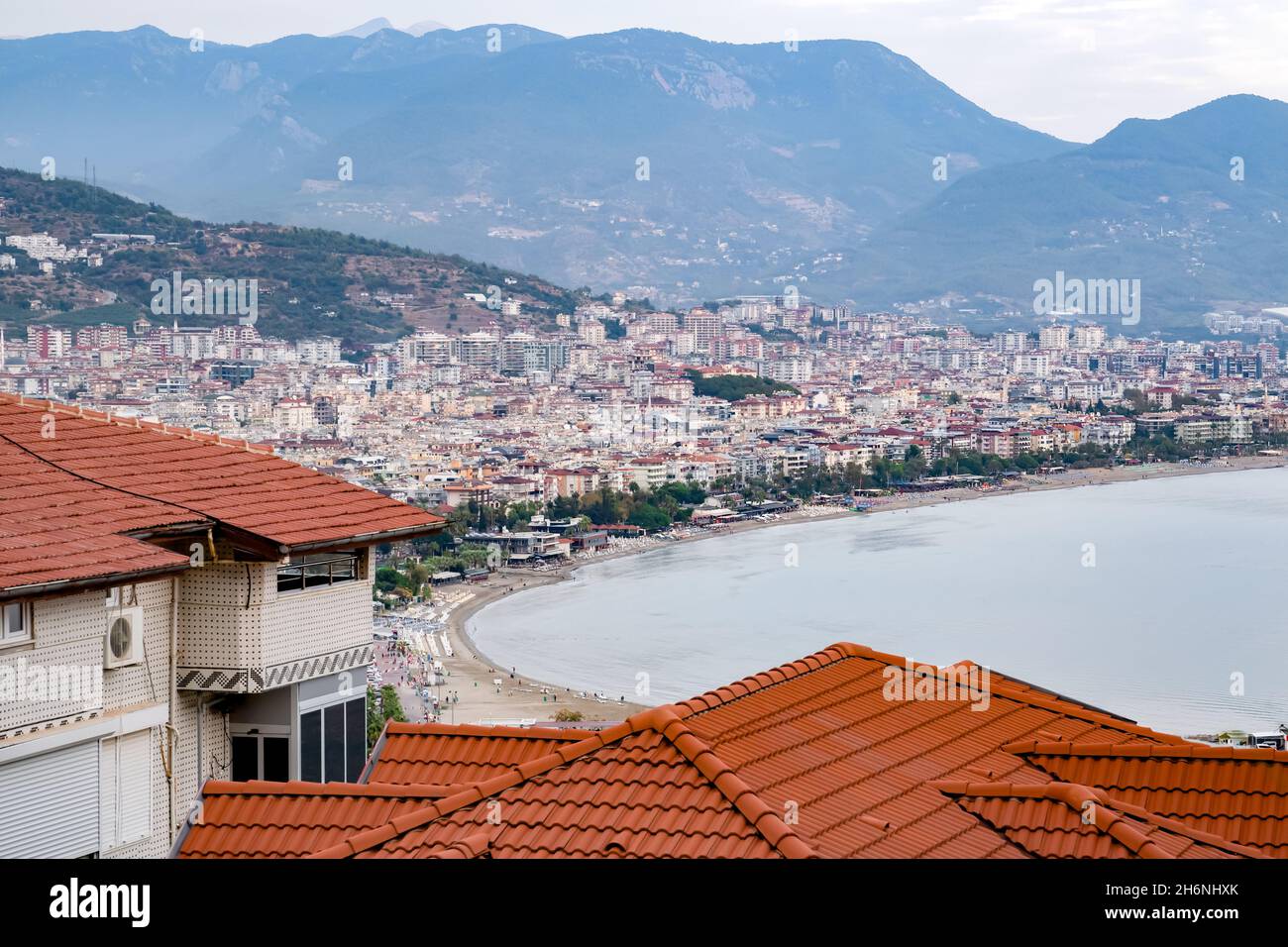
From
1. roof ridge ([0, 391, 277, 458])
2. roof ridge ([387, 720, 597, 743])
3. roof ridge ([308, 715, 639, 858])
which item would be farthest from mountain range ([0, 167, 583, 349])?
roof ridge ([308, 715, 639, 858])

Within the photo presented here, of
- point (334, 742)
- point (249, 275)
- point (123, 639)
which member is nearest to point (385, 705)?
point (334, 742)

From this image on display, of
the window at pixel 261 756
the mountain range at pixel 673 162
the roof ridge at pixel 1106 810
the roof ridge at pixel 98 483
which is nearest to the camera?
the roof ridge at pixel 1106 810

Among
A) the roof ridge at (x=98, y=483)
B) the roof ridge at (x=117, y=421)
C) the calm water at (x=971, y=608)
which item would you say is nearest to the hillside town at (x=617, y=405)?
the calm water at (x=971, y=608)

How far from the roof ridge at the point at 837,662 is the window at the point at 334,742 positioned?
39 centimetres

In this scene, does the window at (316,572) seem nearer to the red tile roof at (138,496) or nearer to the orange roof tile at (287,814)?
the red tile roof at (138,496)

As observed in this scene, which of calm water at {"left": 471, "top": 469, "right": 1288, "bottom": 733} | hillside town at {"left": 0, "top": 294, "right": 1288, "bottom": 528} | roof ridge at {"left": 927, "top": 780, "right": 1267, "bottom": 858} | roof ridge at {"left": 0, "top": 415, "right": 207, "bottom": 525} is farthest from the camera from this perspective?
hillside town at {"left": 0, "top": 294, "right": 1288, "bottom": 528}

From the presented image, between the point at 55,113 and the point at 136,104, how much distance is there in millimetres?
8602

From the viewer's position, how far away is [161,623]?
5.88 feet

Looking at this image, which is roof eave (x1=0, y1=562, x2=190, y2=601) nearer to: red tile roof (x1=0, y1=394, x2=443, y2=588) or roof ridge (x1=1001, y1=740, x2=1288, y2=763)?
red tile roof (x1=0, y1=394, x2=443, y2=588)

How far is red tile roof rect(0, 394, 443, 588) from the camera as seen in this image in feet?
5.19

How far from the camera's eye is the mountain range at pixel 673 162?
85.2 meters
